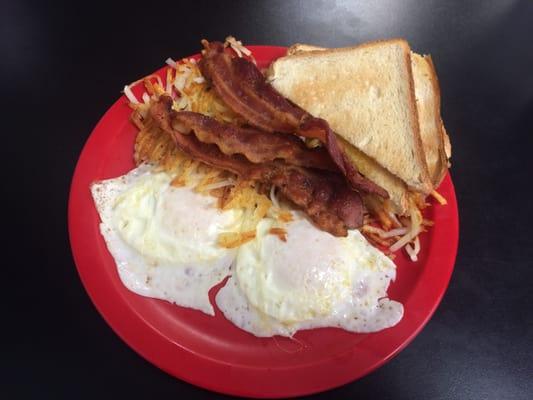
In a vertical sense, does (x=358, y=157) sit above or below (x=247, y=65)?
below

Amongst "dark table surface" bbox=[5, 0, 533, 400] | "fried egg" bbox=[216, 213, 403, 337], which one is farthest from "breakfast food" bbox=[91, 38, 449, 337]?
"dark table surface" bbox=[5, 0, 533, 400]

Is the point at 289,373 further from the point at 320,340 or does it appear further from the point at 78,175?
the point at 78,175

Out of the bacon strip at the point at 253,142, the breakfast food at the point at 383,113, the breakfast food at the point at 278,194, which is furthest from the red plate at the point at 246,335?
the bacon strip at the point at 253,142

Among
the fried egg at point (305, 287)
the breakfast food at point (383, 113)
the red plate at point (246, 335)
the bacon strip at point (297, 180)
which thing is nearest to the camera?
the red plate at point (246, 335)

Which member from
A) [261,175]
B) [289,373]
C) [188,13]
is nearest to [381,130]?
[261,175]

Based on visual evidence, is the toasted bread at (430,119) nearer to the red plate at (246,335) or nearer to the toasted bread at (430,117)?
the toasted bread at (430,117)

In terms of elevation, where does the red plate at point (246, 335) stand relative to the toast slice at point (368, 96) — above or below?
below

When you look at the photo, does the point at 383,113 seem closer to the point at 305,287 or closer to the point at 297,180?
the point at 297,180

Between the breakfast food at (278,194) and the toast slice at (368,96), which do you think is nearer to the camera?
the breakfast food at (278,194)
